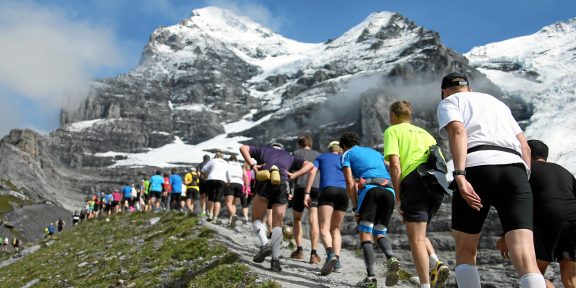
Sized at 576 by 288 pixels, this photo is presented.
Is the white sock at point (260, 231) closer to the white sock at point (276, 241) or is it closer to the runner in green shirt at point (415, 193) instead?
the white sock at point (276, 241)

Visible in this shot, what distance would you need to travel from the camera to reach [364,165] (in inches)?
337

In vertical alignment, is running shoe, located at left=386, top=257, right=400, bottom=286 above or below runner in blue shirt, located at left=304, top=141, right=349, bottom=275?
below

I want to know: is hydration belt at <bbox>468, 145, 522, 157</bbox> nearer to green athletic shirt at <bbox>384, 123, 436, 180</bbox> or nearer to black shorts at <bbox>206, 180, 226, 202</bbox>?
green athletic shirt at <bbox>384, 123, 436, 180</bbox>

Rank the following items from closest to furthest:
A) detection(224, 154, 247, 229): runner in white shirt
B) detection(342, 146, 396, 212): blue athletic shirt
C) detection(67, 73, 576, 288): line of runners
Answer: detection(67, 73, 576, 288): line of runners < detection(342, 146, 396, 212): blue athletic shirt < detection(224, 154, 247, 229): runner in white shirt

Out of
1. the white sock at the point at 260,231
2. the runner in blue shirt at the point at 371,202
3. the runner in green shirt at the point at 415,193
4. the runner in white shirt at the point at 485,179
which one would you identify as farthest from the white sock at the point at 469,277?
the white sock at the point at 260,231

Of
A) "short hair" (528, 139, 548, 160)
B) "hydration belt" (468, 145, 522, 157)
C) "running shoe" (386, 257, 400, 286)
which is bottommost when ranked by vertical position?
"running shoe" (386, 257, 400, 286)

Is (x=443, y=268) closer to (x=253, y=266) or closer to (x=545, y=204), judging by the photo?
(x=545, y=204)

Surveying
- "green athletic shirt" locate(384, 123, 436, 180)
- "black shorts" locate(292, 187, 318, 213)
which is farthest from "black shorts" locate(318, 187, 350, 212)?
"green athletic shirt" locate(384, 123, 436, 180)

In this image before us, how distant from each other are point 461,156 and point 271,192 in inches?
198

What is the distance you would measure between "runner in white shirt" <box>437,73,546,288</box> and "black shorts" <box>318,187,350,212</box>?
15.7 feet

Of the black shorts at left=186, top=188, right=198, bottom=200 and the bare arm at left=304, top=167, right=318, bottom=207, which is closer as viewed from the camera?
the bare arm at left=304, top=167, right=318, bottom=207

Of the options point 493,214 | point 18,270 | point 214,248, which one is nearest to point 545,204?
point 214,248

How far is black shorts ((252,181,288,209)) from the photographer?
9336mm

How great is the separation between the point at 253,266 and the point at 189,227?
620cm
